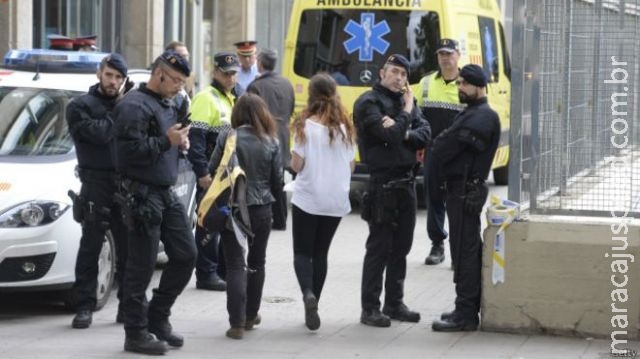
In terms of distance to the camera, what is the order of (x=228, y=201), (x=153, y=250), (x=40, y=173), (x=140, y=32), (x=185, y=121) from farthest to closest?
1. (x=140, y=32)
2. (x=40, y=173)
3. (x=228, y=201)
4. (x=185, y=121)
5. (x=153, y=250)

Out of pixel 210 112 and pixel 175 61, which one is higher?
pixel 175 61

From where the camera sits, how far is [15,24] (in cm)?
1870

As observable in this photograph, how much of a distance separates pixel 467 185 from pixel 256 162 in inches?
53.5

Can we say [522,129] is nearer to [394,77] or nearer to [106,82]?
[394,77]

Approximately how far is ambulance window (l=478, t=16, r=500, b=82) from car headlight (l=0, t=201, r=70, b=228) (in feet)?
28.6

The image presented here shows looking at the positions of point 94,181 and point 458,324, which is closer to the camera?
point 458,324

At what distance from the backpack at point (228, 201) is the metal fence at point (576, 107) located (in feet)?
5.70

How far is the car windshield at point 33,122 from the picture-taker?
10.1m

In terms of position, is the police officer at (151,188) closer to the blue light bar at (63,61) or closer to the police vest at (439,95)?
the blue light bar at (63,61)

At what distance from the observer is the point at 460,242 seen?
29.7ft

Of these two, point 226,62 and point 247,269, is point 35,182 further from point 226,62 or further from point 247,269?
point 226,62

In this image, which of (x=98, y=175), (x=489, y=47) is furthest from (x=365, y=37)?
(x=98, y=175)

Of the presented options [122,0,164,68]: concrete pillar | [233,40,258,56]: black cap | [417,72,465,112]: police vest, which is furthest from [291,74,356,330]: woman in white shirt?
[122,0,164,68]: concrete pillar

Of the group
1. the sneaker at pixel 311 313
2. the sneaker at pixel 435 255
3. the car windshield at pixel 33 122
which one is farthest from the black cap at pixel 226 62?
the sneaker at pixel 435 255
